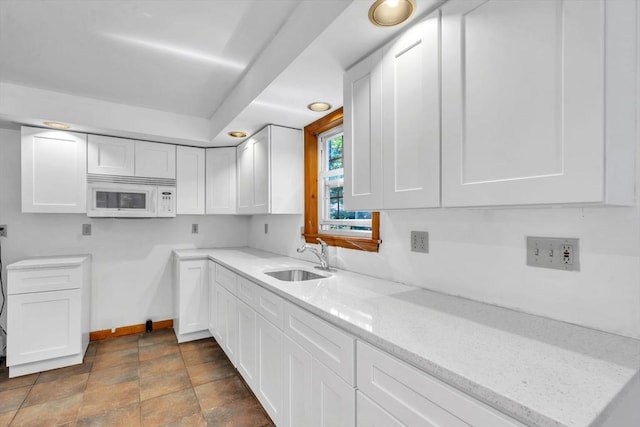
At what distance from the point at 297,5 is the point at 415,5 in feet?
2.25

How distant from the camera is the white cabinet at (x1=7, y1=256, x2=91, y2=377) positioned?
8.28ft

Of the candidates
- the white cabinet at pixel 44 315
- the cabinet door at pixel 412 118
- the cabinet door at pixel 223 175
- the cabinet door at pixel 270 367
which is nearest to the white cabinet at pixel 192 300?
the cabinet door at pixel 223 175

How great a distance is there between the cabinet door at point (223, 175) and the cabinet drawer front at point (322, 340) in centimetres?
224

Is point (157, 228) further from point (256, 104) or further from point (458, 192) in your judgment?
point (458, 192)

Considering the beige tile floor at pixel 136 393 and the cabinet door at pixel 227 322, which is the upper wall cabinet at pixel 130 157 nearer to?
the cabinet door at pixel 227 322

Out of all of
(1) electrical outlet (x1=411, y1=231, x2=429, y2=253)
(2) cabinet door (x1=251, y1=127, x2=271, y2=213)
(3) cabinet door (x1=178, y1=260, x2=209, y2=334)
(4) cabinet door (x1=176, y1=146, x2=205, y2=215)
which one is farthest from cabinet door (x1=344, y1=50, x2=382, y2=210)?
(4) cabinet door (x1=176, y1=146, x2=205, y2=215)

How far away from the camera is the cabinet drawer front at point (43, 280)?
99.6 inches

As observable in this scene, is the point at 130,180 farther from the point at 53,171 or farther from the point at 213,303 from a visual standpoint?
the point at 213,303

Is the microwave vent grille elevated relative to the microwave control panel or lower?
elevated

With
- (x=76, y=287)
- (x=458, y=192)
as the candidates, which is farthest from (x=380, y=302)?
(x=76, y=287)

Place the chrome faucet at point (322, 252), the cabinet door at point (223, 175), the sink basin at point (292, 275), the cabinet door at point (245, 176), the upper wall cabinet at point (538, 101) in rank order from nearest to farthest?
the upper wall cabinet at point (538, 101) < the chrome faucet at point (322, 252) < the sink basin at point (292, 275) < the cabinet door at point (245, 176) < the cabinet door at point (223, 175)

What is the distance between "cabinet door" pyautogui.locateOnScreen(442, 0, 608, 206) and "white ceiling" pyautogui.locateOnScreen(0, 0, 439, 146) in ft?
1.03

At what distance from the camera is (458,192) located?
1111 mm

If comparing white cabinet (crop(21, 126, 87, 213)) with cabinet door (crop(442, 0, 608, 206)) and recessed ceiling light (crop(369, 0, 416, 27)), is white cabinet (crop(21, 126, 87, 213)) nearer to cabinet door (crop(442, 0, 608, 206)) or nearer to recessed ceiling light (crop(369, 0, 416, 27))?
recessed ceiling light (crop(369, 0, 416, 27))
